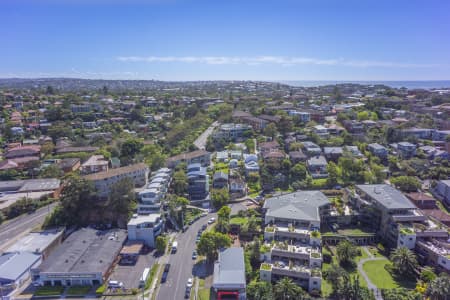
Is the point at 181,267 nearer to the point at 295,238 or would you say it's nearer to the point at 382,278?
the point at 295,238

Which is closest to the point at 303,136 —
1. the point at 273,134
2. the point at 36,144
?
the point at 273,134

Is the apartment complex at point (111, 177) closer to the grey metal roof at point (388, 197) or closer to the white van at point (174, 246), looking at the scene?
the white van at point (174, 246)

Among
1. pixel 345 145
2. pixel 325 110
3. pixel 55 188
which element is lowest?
pixel 55 188

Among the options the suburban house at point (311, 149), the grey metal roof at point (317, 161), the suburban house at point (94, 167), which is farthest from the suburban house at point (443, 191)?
the suburban house at point (94, 167)

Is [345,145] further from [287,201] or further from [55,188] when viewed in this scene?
[55,188]

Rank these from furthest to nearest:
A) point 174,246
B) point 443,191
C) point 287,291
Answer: point 443,191 → point 174,246 → point 287,291

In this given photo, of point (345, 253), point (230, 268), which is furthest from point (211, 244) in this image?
point (345, 253)
